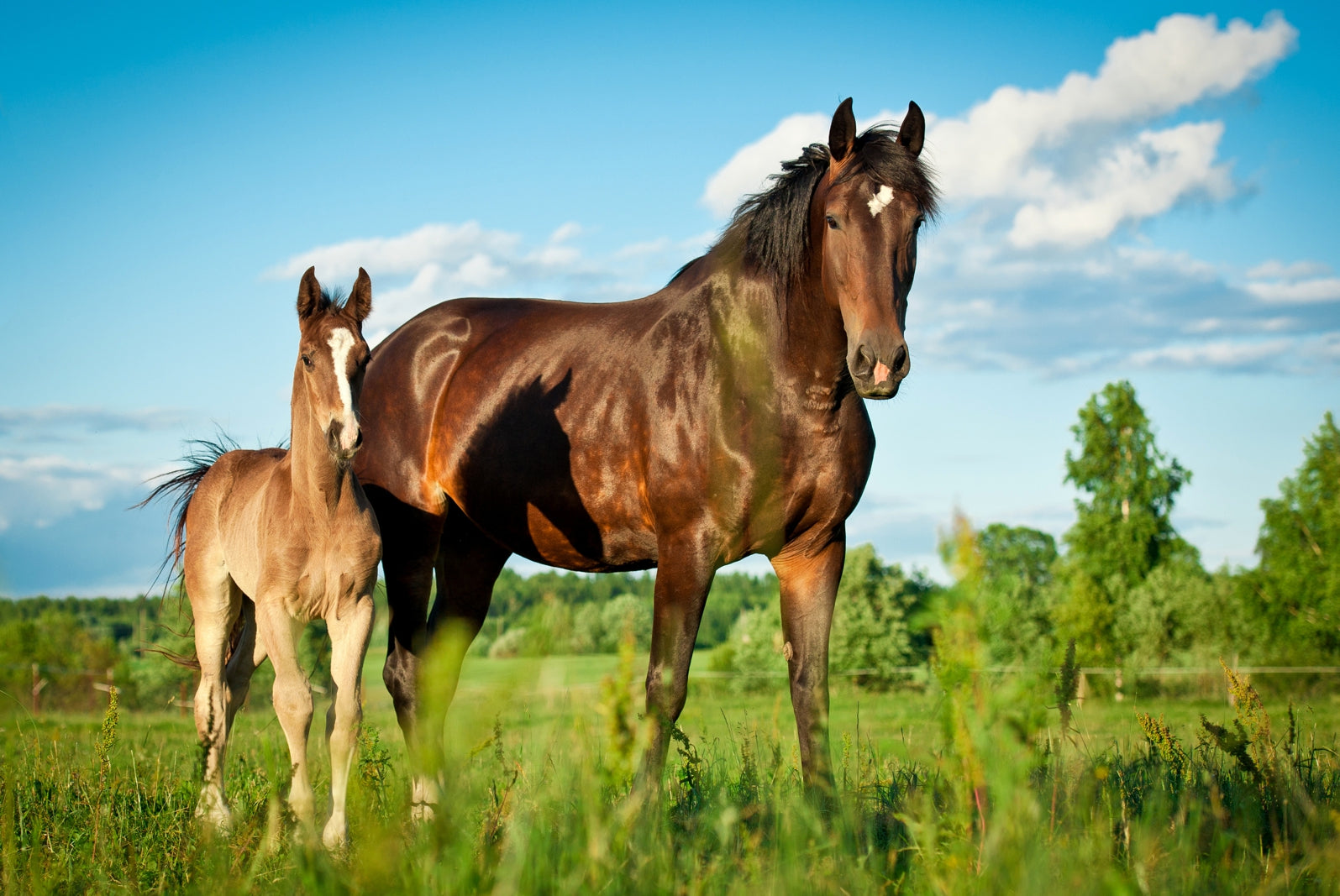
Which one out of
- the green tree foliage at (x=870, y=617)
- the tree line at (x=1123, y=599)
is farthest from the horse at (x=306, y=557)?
the green tree foliage at (x=870, y=617)

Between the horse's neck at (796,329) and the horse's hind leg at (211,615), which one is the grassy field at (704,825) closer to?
the horse's hind leg at (211,615)

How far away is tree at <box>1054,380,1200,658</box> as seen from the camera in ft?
150

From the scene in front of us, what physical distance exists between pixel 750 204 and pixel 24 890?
4054 millimetres

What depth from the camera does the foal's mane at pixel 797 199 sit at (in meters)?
4.16

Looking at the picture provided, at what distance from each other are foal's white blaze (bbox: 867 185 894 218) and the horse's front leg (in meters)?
1.54

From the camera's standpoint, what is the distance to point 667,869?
7.66 ft

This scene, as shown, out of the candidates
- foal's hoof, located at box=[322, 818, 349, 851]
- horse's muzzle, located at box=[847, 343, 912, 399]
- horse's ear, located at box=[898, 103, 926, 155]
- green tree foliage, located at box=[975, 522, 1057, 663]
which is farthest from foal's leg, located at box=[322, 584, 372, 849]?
horse's ear, located at box=[898, 103, 926, 155]

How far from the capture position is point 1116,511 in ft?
154

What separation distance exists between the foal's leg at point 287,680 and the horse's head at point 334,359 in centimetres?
79

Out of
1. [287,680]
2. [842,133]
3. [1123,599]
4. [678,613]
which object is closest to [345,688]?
[287,680]

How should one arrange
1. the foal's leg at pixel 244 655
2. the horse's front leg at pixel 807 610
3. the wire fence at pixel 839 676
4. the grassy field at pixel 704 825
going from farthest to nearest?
1. the wire fence at pixel 839 676
2. the foal's leg at pixel 244 655
3. the horse's front leg at pixel 807 610
4. the grassy field at pixel 704 825

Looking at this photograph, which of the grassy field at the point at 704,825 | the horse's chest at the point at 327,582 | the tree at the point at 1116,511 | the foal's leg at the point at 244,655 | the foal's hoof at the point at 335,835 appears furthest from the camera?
the tree at the point at 1116,511

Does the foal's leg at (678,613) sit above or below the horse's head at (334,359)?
below

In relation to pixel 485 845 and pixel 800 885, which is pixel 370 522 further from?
pixel 800 885
